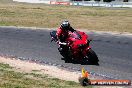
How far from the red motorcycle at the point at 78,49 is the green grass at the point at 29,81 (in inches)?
133

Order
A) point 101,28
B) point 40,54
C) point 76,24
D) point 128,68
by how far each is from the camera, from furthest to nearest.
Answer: point 76,24
point 101,28
point 40,54
point 128,68

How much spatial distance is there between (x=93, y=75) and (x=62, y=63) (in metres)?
2.80

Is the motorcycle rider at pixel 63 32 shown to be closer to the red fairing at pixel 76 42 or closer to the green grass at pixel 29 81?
the red fairing at pixel 76 42

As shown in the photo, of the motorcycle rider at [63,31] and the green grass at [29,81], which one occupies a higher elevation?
the motorcycle rider at [63,31]

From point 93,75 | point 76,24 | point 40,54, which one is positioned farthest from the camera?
point 76,24

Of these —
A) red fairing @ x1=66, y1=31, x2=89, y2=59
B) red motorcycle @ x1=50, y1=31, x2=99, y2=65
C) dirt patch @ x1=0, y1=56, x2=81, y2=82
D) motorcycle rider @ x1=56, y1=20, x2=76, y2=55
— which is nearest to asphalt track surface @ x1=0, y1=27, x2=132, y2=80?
red motorcycle @ x1=50, y1=31, x2=99, y2=65

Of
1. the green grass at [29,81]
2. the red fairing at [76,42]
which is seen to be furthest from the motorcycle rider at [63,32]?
the green grass at [29,81]

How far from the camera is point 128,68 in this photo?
15.4 m

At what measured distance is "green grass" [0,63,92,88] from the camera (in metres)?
11.8

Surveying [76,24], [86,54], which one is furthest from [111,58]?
[76,24]

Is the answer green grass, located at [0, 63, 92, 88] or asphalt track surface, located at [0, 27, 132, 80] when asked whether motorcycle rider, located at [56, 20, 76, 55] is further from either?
green grass, located at [0, 63, 92, 88]

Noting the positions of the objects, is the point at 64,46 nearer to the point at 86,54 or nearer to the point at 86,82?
the point at 86,54

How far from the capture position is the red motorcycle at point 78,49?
1648 centimetres

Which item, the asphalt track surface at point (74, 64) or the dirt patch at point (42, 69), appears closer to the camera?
the dirt patch at point (42, 69)
